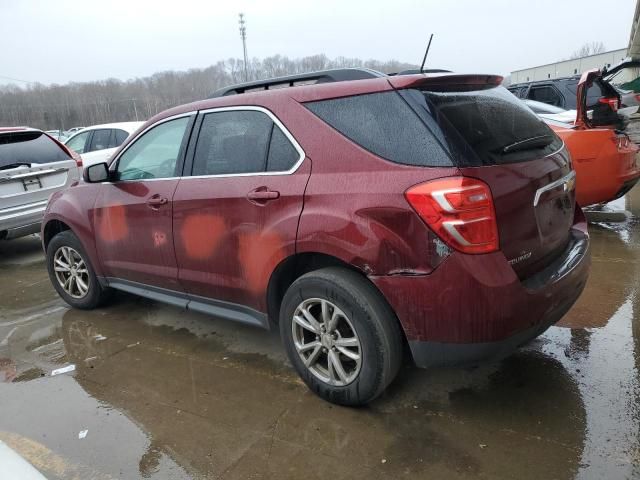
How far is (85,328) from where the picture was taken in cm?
419

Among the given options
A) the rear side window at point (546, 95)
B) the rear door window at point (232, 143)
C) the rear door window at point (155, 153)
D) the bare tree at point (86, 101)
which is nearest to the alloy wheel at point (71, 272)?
the rear door window at point (155, 153)

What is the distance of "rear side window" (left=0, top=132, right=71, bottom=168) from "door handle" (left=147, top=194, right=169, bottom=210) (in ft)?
12.3

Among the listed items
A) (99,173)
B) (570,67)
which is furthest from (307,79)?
(570,67)

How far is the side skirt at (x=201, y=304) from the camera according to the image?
3125mm

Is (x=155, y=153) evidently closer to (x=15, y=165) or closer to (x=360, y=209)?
(x=360, y=209)

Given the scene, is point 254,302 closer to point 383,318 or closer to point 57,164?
point 383,318

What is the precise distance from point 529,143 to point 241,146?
163cm

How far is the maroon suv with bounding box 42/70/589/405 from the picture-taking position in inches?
Answer: 89.0

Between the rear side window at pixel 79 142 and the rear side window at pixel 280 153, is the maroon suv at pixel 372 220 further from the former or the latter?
the rear side window at pixel 79 142

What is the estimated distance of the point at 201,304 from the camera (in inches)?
135

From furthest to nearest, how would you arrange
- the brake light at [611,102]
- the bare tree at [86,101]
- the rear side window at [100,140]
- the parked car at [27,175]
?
the bare tree at [86,101], the rear side window at [100,140], the brake light at [611,102], the parked car at [27,175]

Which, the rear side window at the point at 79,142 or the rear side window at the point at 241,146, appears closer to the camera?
the rear side window at the point at 241,146

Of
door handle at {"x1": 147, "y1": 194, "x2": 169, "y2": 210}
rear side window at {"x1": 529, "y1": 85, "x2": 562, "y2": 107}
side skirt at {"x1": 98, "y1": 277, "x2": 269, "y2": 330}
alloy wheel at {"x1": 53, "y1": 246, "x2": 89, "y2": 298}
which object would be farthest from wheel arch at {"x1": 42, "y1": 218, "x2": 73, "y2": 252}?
rear side window at {"x1": 529, "y1": 85, "x2": 562, "y2": 107}

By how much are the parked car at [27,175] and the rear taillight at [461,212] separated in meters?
5.04
